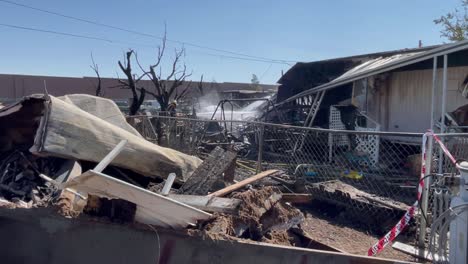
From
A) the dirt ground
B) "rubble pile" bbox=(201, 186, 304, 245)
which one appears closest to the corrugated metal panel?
the dirt ground

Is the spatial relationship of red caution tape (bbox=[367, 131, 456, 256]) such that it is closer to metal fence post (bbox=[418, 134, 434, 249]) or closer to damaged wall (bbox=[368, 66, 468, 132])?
metal fence post (bbox=[418, 134, 434, 249])

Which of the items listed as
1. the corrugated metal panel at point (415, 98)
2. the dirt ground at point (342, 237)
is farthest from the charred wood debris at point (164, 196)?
the corrugated metal panel at point (415, 98)

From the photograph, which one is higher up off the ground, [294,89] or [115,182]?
[294,89]

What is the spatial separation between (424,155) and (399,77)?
8.33 m

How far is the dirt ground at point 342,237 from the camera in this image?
4584mm

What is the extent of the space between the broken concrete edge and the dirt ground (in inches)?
73.2

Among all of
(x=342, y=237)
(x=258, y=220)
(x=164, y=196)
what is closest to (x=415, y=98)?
(x=342, y=237)

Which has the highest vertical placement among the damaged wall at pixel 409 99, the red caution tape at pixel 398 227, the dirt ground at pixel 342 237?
the damaged wall at pixel 409 99

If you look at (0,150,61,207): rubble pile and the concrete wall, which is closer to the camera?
(0,150,61,207): rubble pile

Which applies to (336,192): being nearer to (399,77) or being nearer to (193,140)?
(193,140)

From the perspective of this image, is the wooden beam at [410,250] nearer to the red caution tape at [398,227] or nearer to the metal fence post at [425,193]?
the metal fence post at [425,193]

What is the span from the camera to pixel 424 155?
4465 mm

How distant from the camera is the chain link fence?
17.3ft

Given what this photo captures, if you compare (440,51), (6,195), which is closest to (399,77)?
(440,51)
